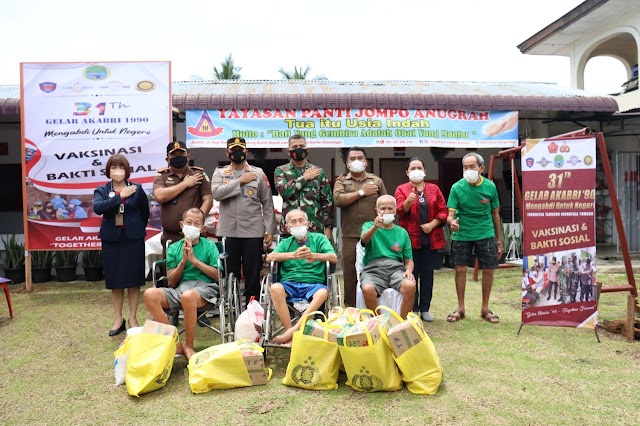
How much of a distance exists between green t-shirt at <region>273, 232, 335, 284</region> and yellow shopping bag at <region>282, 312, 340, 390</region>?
0.85 m

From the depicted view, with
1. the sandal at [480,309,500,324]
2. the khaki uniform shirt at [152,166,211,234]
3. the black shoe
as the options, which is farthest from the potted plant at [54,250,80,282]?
the sandal at [480,309,500,324]

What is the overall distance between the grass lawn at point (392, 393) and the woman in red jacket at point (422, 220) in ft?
1.87

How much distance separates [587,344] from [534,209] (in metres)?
1.23

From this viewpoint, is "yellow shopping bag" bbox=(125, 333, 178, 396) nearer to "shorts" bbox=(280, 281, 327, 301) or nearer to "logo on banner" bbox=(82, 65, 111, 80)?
"shorts" bbox=(280, 281, 327, 301)

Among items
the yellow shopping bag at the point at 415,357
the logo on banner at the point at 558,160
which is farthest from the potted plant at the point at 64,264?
the logo on banner at the point at 558,160

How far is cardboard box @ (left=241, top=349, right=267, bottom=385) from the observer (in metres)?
3.56

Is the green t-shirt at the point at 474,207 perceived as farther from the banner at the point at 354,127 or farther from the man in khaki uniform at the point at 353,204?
the banner at the point at 354,127

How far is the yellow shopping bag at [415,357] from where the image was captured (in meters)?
3.32

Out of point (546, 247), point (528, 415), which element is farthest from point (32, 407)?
point (546, 247)

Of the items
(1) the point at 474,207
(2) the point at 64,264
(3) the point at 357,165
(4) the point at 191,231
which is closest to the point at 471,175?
(1) the point at 474,207

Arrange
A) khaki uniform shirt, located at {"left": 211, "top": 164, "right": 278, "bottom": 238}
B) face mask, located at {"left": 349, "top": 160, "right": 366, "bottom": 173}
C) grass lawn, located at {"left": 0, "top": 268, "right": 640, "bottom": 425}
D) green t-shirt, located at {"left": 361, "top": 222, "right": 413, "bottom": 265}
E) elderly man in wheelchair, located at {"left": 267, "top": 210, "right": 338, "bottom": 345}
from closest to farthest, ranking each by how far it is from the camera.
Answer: grass lawn, located at {"left": 0, "top": 268, "right": 640, "bottom": 425}, elderly man in wheelchair, located at {"left": 267, "top": 210, "right": 338, "bottom": 345}, green t-shirt, located at {"left": 361, "top": 222, "right": 413, "bottom": 265}, khaki uniform shirt, located at {"left": 211, "top": 164, "right": 278, "bottom": 238}, face mask, located at {"left": 349, "top": 160, "right": 366, "bottom": 173}

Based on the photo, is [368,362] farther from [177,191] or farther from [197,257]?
[177,191]

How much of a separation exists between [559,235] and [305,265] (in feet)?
7.53

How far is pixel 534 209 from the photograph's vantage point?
4.78m
